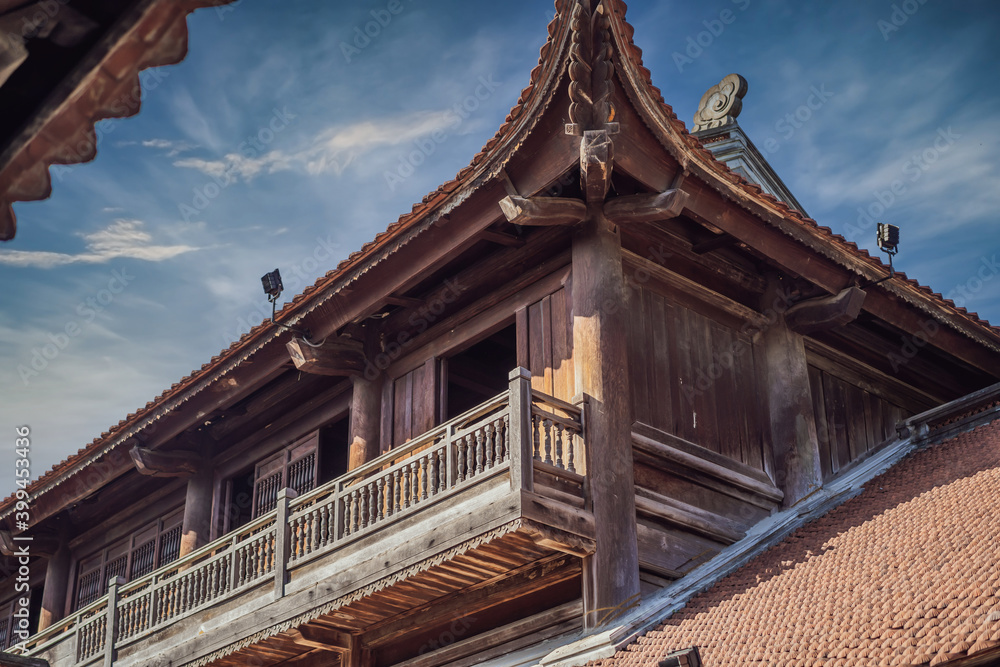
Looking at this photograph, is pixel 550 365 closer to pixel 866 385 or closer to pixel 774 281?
pixel 774 281

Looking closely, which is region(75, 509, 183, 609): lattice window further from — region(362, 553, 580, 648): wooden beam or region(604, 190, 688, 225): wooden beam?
region(604, 190, 688, 225): wooden beam

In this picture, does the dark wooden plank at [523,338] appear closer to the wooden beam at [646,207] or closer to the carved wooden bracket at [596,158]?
the wooden beam at [646,207]

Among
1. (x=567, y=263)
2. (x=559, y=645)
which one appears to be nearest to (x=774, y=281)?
(x=567, y=263)

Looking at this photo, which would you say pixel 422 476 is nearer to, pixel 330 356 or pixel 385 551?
pixel 385 551

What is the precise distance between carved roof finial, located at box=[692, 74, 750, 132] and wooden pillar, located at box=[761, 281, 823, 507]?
512cm

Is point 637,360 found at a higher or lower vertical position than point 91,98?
higher

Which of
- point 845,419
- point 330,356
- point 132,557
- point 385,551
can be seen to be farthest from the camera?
point 132,557

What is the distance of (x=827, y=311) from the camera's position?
507 inches

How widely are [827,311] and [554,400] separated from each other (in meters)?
4.09

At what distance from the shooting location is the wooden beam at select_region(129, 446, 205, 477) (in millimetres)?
16234

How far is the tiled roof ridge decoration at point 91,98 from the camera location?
306 cm

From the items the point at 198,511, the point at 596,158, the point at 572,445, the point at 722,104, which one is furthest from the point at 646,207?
the point at 198,511

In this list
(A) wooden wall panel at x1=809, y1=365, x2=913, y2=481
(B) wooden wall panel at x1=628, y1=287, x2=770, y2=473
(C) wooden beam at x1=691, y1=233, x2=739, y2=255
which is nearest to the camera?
(B) wooden wall panel at x1=628, y1=287, x2=770, y2=473

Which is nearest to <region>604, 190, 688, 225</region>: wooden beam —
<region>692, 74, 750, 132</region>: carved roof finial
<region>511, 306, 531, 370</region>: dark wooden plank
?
<region>511, 306, 531, 370</region>: dark wooden plank
